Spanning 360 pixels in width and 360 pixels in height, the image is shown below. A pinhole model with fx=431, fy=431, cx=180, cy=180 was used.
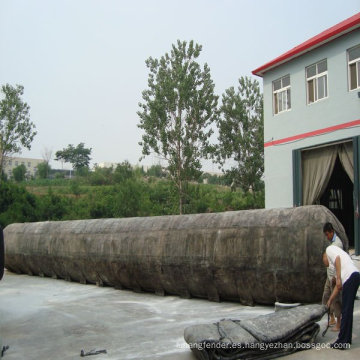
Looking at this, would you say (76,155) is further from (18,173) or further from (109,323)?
(109,323)

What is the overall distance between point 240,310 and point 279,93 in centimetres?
1128

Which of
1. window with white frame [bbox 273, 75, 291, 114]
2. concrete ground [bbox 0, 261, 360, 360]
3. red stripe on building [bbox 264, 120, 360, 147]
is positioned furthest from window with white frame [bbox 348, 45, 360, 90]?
concrete ground [bbox 0, 261, 360, 360]

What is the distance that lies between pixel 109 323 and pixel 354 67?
37.4ft

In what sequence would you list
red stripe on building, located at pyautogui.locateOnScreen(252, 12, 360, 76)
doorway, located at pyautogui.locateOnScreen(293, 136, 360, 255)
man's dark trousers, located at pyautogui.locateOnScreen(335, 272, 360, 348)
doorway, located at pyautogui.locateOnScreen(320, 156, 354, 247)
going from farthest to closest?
doorway, located at pyautogui.locateOnScreen(320, 156, 354, 247) → red stripe on building, located at pyautogui.locateOnScreen(252, 12, 360, 76) → doorway, located at pyautogui.locateOnScreen(293, 136, 360, 255) → man's dark trousers, located at pyautogui.locateOnScreen(335, 272, 360, 348)

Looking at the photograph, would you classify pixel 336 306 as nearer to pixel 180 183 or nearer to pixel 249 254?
pixel 249 254

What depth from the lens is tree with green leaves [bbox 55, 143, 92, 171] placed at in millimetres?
89819

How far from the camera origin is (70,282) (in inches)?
553

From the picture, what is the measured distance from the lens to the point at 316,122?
15.5m

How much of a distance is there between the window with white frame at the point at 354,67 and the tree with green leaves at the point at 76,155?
7927 cm

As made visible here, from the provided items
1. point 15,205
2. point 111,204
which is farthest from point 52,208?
point 111,204

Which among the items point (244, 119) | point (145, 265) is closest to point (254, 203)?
point (244, 119)

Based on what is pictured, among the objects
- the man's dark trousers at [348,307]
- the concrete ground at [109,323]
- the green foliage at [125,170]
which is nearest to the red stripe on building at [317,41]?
the concrete ground at [109,323]

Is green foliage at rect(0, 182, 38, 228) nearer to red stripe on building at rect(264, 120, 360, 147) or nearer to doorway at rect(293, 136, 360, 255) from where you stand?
red stripe on building at rect(264, 120, 360, 147)

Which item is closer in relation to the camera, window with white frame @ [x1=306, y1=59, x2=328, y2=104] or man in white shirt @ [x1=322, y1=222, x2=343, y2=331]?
man in white shirt @ [x1=322, y1=222, x2=343, y2=331]
